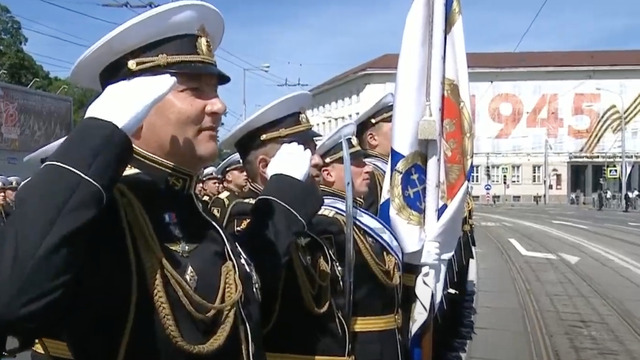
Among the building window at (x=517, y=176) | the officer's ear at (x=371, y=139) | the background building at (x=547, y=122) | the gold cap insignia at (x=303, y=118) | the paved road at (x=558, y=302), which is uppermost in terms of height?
the background building at (x=547, y=122)

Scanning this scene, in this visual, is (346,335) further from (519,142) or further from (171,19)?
(519,142)

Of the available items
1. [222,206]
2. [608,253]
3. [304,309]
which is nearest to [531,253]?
[608,253]

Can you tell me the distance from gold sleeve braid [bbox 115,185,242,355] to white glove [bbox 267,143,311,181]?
0.81m

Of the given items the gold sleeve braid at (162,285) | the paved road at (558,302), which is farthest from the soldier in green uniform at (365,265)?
the paved road at (558,302)

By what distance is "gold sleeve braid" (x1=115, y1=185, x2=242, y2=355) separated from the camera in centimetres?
185

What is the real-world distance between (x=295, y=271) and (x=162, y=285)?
1018 millimetres

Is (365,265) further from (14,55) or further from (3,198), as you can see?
(14,55)

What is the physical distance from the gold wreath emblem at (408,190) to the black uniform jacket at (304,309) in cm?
125

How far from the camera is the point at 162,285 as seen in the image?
1864mm

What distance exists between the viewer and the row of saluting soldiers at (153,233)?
155 cm

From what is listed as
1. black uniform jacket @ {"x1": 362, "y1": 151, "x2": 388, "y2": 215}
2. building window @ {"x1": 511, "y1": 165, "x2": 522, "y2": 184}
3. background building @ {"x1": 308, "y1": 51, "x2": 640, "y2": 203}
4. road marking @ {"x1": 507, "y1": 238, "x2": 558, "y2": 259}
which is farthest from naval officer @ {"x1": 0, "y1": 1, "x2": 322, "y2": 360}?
building window @ {"x1": 511, "y1": 165, "x2": 522, "y2": 184}

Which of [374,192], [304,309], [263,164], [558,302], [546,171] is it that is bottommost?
[558,302]

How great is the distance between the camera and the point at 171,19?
202 cm

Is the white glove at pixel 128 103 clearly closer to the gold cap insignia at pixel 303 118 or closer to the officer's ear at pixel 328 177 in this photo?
the gold cap insignia at pixel 303 118
